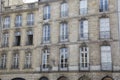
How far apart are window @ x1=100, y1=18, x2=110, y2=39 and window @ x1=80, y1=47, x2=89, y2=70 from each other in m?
2.26

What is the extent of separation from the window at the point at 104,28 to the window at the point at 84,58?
2261 mm

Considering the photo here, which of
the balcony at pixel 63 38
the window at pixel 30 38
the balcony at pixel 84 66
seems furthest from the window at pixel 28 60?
the balcony at pixel 84 66

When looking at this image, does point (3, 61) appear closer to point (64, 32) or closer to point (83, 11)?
point (64, 32)

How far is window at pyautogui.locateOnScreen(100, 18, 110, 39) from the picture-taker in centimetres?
2630

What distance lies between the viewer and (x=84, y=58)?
26812 mm

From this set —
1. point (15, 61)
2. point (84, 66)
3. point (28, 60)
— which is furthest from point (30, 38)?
point (84, 66)

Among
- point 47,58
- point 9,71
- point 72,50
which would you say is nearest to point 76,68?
point 72,50

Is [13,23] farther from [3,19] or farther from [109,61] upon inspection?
[109,61]

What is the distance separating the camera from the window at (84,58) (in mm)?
26597

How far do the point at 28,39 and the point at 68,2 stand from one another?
7143mm

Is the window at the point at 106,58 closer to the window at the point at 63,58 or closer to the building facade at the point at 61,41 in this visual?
the building facade at the point at 61,41

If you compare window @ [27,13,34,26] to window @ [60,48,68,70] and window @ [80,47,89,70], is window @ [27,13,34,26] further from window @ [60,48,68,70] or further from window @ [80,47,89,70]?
window @ [80,47,89,70]

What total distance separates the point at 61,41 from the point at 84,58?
3541mm

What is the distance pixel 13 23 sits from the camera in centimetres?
3316
